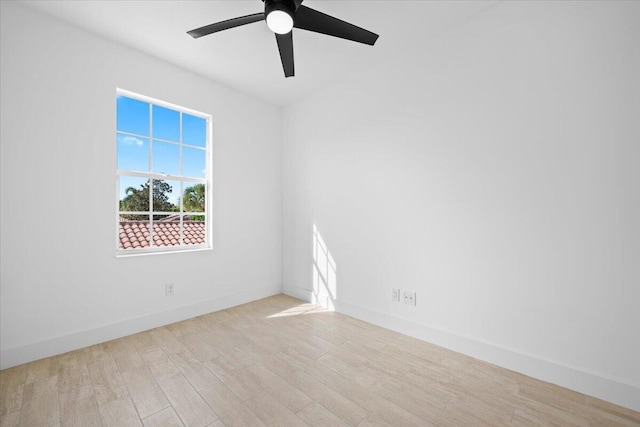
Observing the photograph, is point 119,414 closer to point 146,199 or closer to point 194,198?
point 146,199

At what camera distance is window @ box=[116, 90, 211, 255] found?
9.15 ft

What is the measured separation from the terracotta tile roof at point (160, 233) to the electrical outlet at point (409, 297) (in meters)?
2.41

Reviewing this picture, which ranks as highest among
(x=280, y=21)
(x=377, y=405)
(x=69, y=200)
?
(x=280, y=21)

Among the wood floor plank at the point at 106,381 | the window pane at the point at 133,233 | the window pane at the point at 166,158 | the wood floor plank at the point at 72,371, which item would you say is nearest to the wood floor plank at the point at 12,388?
the wood floor plank at the point at 72,371

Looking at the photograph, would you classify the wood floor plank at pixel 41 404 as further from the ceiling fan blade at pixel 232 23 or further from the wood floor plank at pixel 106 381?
the ceiling fan blade at pixel 232 23

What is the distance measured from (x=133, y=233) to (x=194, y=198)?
729 mm

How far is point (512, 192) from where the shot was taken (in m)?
2.15

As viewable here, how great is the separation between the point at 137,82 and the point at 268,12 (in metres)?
1.79

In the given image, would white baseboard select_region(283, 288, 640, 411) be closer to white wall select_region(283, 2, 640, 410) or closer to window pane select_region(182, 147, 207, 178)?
white wall select_region(283, 2, 640, 410)

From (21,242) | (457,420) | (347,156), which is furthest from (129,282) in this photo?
(457,420)

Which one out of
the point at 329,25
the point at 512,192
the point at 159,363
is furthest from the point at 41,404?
the point at 512,192

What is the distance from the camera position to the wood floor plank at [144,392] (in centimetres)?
170

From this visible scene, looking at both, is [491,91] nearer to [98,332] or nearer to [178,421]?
[178,421]

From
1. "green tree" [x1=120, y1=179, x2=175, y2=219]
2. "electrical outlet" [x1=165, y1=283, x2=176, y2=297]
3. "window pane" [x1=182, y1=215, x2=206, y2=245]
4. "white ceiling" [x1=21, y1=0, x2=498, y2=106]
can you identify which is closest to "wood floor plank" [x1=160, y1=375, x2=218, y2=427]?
"electrical outlet" [x1=165, y1=283, x2=176, y2=297]
